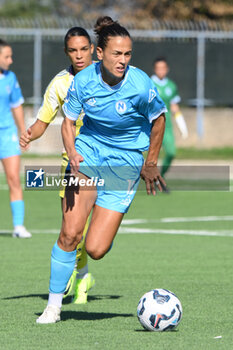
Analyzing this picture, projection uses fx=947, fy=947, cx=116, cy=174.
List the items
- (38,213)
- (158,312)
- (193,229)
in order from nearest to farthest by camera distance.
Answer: (158,312), (193,229), (38,213)

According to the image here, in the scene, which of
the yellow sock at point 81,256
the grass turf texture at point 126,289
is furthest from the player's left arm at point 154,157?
the yellow sock at point 81,256

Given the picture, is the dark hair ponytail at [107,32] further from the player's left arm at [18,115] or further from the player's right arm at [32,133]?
the player's left arm at [18,115]

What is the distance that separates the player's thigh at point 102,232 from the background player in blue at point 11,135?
5034 mm

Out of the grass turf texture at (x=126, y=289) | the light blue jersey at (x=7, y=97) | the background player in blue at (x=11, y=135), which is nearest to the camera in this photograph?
the grass turf texture at (x=126, y=289)

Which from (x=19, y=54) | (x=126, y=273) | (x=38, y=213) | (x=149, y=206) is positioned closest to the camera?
(x=126, y=273)

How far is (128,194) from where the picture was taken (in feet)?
24.8

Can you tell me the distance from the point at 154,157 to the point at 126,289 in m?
1.99

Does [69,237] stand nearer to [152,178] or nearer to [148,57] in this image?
[152,178]

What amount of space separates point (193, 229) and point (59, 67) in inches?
546

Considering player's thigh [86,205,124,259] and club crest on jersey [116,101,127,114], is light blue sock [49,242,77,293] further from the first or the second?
club crest on jersey [116,101,127,114]

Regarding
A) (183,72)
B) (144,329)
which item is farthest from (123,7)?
(144,329)

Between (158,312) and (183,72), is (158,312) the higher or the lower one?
the higher one

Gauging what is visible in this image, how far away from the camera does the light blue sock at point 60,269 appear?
7.31 meters

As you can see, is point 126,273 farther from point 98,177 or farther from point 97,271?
point 98,177
